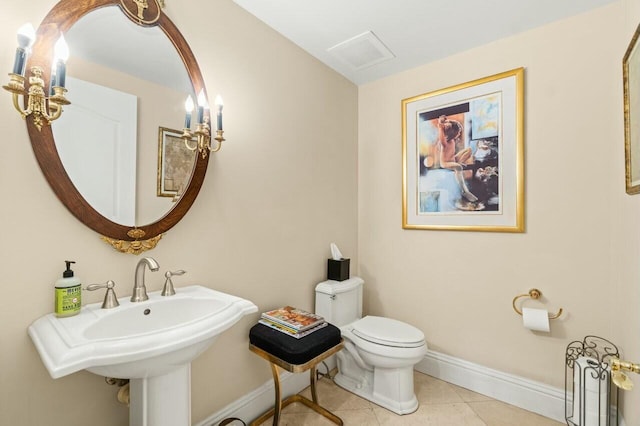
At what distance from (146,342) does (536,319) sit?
2022mm

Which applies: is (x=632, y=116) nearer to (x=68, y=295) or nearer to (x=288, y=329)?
(x=288, y=329)

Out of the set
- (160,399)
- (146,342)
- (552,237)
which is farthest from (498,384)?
(146,342)

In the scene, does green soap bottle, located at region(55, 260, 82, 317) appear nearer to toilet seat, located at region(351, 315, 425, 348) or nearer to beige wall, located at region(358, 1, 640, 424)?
toilet seat, located at region(351, 315, 425, 348)

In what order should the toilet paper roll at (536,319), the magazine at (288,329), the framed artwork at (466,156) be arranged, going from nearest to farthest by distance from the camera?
1. the magazine at (288,329)
2. the toilet paper roll at (536,319)
3. the framed artwork at (466,156)

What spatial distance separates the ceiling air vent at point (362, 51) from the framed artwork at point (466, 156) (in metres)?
0.41

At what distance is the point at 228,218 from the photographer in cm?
166

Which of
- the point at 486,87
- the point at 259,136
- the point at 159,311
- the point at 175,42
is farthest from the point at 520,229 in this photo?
the point at 175,42

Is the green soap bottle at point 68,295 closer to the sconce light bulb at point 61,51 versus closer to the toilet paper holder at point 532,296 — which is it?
the sconce light bulb at point 61,51

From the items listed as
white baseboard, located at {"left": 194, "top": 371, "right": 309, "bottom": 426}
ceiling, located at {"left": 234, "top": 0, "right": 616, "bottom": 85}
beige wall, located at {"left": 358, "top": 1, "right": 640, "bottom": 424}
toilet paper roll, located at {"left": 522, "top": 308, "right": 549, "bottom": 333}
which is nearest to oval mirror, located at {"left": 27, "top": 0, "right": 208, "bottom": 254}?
ceiling, located at {"left": 234, "top": 0, "right": 616, "bottom": 85}

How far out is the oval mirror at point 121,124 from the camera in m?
1.12

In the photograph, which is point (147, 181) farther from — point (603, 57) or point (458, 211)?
point (603, 57)

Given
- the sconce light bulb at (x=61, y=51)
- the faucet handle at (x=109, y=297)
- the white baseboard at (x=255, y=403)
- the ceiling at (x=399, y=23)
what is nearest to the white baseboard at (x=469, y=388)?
the white baseboard at (x=255, y=403)

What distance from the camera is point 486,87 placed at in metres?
2.06

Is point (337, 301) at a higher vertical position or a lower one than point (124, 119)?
lower
